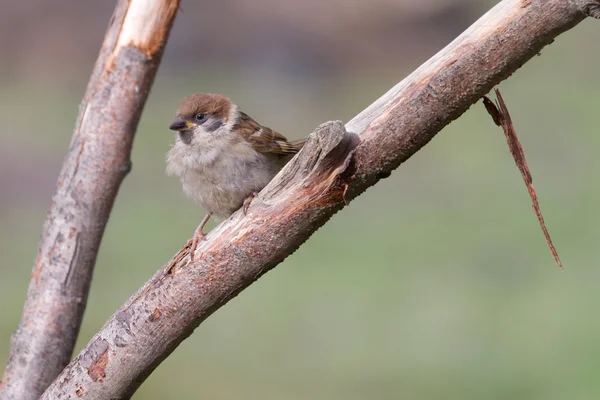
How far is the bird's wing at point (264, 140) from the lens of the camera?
11.3ft

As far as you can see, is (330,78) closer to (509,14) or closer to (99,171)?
(99,171)

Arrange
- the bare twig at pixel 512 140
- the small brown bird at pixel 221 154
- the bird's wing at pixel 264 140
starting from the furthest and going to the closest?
the bird's wing at pixel 264 140 < the small brown bird at pixel 221 154 < the bare twig at pixel 512 140

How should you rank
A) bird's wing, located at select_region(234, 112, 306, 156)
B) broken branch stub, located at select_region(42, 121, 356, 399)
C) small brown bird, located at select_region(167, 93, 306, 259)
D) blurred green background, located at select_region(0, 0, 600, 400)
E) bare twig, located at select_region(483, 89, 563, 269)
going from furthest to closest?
blurred green background, located at select_region(0, 0, 600, 400) → bird's wing, located at select_region(234, 112, 306, 156) → small brown bird, located at select_region(167, 93, 306, 259) → bare twig, located at select_region(483, 89, 563, 269) → broken branch stub, located at select_region(42, 121, 356, 399)

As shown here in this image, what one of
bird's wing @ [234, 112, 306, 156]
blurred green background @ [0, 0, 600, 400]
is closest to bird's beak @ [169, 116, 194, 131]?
bird's wing @ [234, 112, 306, 156]

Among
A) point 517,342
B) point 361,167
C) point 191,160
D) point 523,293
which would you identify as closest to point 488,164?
point 523,293

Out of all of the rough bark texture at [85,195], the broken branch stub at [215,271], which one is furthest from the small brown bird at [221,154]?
the broken branch stub at [215,271]

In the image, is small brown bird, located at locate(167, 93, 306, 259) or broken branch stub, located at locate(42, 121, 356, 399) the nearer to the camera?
broken branch stub, located at locate(42, 121, 356, 399)

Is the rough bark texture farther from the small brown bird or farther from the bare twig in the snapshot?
the bare twig

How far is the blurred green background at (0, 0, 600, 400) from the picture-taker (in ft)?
21.1

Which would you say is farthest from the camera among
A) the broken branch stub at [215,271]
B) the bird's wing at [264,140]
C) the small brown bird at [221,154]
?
the bird's wing at [264,140]

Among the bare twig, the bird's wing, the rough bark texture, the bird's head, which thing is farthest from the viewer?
the bird's head

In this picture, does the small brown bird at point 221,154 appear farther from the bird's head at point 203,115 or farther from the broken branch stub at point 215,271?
the broken branch stub at point 215,271

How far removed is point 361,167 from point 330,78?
9.95 metres

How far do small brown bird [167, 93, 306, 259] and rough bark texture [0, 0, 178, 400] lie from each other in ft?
0.85
